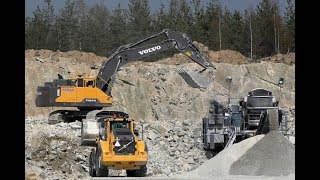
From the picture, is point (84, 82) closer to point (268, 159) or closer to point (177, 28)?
point (268, 159)

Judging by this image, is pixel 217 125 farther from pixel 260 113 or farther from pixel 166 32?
pixel 166 32

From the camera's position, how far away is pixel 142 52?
1051 inches

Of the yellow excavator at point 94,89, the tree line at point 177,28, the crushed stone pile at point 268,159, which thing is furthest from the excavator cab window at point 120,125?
the tree line at point 177,28

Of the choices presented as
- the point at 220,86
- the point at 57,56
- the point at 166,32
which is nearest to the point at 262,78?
the point at 220,86

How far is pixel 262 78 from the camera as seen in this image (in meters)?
43.7

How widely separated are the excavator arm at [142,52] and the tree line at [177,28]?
2540cm

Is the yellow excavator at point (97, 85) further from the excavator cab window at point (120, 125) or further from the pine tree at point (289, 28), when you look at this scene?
the pine tree at point (289, 28)

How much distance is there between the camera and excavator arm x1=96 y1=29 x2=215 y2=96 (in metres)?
26.2

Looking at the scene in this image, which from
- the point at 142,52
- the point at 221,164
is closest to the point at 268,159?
the point at 221,164

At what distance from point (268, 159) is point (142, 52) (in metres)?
12.7

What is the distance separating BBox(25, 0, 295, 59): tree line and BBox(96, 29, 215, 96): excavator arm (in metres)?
25.4

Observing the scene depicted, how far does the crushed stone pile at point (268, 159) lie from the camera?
14.5 metres

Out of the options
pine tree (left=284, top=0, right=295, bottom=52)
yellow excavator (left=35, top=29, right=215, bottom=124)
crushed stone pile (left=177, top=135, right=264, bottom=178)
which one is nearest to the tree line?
pine tree (left=284, top=0, right=295, bottom=52)

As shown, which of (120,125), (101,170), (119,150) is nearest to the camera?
(119,150)
